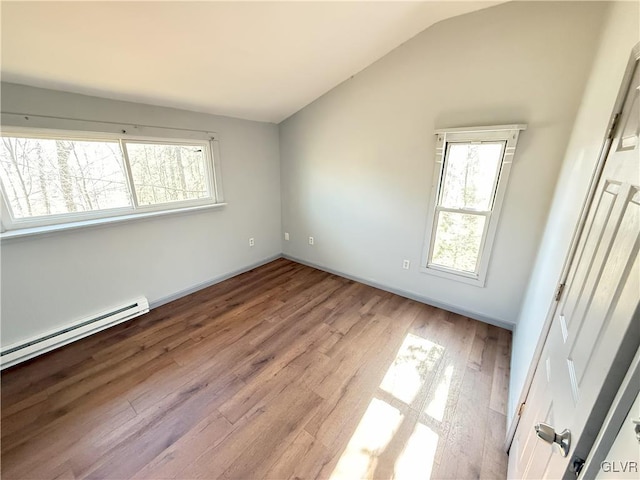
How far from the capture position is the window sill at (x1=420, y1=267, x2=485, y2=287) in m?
2.52

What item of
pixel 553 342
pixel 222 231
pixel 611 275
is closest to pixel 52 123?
pixel 222 231

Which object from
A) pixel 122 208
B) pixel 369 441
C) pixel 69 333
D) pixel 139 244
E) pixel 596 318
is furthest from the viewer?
pixel 139 244

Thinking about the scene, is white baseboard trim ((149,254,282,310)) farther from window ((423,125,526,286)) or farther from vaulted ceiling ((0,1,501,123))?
window ((423,125,526,286))

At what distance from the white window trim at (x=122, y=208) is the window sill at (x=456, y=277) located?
2.53m

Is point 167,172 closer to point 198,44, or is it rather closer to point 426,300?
point 198,44

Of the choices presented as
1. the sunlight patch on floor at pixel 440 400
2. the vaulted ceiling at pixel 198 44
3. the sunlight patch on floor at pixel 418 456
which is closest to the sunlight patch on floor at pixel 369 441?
the sunlight patch on floor at pixel 418 456

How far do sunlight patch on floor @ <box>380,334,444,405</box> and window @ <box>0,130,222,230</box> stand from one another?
8.59 feet

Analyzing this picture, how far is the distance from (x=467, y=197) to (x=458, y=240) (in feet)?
1.45

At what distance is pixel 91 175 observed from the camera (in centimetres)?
216

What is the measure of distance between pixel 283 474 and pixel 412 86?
3133mm

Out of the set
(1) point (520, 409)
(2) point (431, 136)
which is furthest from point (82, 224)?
(1) point (520, 409)

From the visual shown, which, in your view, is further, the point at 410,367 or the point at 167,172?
the point at 167,172

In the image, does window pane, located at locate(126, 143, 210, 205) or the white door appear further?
window pane, located at locate(126, 143, 210, 205)

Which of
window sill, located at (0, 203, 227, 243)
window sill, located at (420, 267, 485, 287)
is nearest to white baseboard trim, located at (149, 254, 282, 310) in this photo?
window sill, located at (0, 203, 227, 243)
